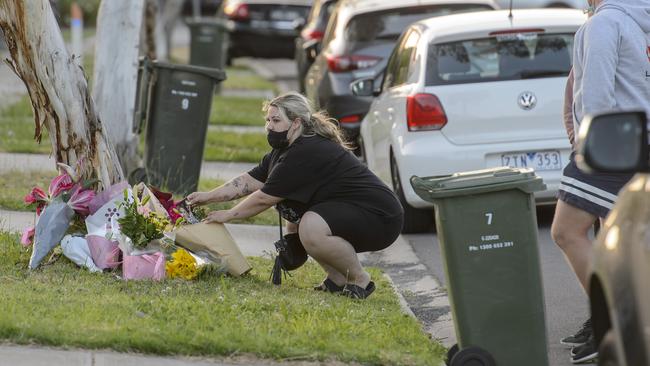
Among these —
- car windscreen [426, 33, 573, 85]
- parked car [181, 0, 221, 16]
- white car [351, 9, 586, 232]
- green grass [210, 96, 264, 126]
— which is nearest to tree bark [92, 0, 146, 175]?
white car [351, 9, 586, 232]

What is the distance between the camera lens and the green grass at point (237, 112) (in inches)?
671

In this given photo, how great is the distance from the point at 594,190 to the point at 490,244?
60cm

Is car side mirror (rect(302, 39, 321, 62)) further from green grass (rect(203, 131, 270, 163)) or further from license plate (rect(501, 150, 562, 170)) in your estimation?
license plate (rect(501, 150, 562, 170))

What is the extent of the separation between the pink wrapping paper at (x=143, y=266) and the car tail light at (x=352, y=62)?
248 inches

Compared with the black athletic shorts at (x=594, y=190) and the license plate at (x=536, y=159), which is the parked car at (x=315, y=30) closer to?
the license plate at (x=536, y=159)

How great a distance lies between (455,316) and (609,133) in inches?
74.3

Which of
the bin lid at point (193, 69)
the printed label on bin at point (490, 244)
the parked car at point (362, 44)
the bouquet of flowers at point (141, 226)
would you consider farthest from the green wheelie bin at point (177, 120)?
the printed label on bin at point (490, 244)

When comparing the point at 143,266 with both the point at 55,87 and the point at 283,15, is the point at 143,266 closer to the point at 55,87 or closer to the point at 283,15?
the point at 55,87

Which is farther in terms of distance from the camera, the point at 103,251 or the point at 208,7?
A: the point at 208,7

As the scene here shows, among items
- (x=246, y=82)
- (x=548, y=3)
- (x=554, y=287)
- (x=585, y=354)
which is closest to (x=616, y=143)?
(x=585, y=354)

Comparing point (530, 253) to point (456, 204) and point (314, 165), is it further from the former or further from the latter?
point (314, 165)

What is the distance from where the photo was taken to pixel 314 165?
24.9ft

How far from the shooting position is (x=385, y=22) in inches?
544

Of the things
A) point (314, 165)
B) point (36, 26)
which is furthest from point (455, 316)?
point (36, 26)
